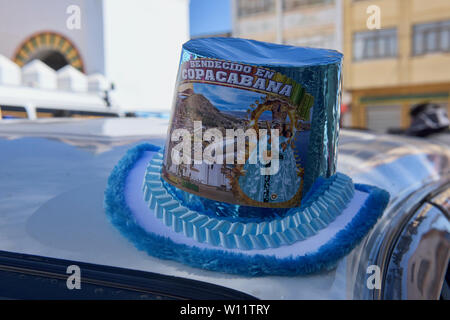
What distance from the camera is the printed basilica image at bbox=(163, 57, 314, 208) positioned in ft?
1.61

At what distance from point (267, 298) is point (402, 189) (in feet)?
1.60

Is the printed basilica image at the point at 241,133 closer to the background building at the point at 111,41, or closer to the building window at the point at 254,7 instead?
the background building at the point at 111,41

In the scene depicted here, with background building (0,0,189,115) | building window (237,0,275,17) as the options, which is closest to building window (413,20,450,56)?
building window (237,0,275,17)

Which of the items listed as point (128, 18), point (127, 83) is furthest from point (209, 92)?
point (128, 18)

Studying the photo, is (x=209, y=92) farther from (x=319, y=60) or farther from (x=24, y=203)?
(x=24, y=203)

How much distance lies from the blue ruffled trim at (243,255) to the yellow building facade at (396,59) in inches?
427

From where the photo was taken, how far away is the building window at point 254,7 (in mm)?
12789

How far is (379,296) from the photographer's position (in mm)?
516

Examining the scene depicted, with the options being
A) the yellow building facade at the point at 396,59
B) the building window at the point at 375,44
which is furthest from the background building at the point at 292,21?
the building window at the point at 375,44

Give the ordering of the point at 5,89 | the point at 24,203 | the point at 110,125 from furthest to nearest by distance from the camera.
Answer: the point at 5,89, the point at 110,125, the point at 24,203

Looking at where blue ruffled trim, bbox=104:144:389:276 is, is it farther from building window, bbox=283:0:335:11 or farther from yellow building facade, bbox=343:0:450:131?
building window, bbox=283:0:335:11

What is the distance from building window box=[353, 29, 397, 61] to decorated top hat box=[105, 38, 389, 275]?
11.9m
